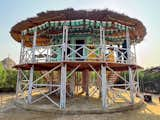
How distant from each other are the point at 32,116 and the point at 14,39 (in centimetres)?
923

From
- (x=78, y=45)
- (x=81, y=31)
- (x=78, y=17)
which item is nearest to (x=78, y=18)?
(x=78, y=17)

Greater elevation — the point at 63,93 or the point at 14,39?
the point at 14,39

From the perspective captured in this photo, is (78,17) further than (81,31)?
No

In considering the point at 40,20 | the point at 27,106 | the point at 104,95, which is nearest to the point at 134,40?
the point at 104,95

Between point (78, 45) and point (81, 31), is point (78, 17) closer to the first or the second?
point (78, 45)

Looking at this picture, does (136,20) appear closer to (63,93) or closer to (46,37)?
(63,93)

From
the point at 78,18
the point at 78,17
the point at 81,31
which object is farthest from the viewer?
the point at 81,31

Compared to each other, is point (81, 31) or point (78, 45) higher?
point (81, 31)

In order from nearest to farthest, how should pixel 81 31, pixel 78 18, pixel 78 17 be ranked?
pixel 78 17 < pixel 78 18 < pixel 81 31

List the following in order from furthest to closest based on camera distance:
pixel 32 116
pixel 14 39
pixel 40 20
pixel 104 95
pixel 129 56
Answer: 1. pixel 14 39
2. pixel 129 56
3. pixel 40 20
4. pixel 104 95
5. pixel 32 116

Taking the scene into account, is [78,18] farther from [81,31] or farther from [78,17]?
[81,31]

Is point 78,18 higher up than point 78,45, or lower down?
higher up

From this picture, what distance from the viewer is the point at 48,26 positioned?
12.6 m

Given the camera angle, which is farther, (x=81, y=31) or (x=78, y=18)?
(x=81, y=31)
